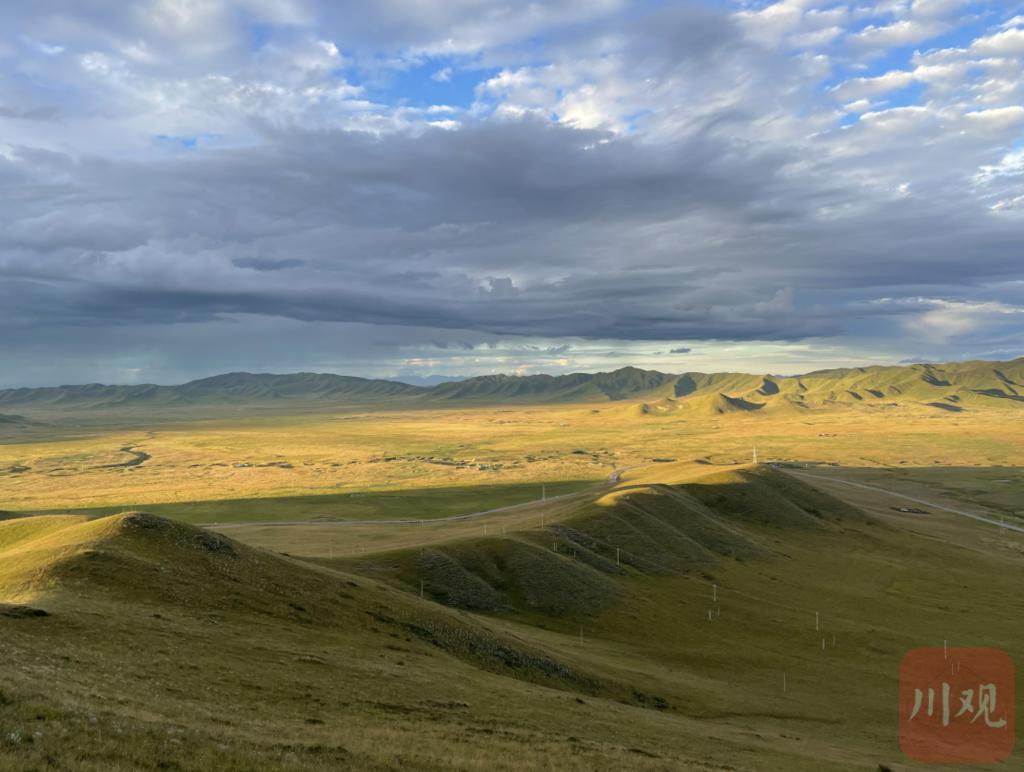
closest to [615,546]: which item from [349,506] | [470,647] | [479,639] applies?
[479,639]

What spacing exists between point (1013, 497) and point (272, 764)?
24214 centimetres

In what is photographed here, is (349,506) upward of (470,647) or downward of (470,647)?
downward

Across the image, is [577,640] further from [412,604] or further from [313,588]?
[313,588]

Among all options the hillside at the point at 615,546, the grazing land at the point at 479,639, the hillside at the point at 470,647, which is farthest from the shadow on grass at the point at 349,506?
the hillside at the point at 615,546

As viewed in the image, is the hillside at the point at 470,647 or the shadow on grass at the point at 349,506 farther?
the shadow on grass at the point at 349,506

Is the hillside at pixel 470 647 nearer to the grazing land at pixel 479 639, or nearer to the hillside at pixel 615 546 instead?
the grazing land at pixel 479 639

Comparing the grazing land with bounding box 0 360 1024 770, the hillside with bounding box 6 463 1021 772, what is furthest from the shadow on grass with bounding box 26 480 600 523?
the hillside with bounding box 6 463 1021 772

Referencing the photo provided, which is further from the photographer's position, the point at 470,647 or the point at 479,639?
the point at 479,639

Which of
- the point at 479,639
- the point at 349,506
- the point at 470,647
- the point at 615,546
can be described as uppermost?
the point at 479,639

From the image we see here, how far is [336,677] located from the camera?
116 ft

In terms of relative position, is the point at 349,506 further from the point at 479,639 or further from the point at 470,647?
the point at 470,647

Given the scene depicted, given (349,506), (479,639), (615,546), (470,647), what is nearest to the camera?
(470,647)

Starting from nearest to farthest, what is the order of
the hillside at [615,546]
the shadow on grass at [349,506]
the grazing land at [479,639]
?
the grazing land at [479,639] → the hillside at [615,546] → the shadow on grass at [349,506]

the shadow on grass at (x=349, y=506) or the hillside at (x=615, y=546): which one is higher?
the hillside at (x=615, y=546)
